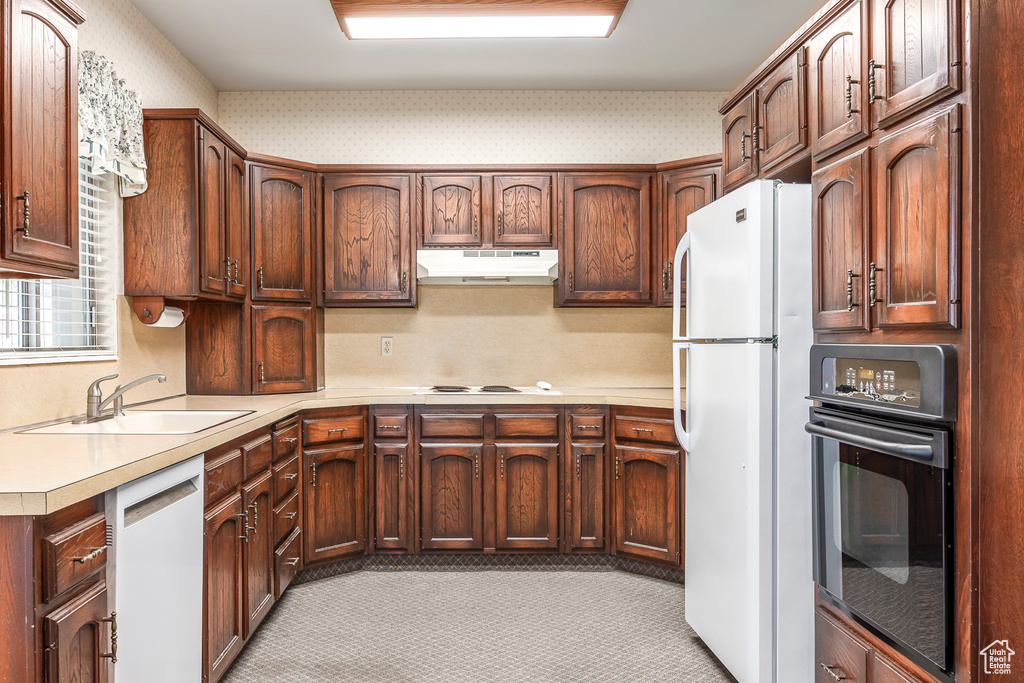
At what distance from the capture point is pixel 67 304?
2.39 m

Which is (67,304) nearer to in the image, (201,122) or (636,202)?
(201,122)

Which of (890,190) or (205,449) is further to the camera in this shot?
(205,449)

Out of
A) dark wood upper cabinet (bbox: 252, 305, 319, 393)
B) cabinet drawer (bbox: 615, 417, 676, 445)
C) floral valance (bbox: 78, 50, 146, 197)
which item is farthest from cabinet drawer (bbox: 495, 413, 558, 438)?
floral valance (bbox: 78, 50, 146, 197)

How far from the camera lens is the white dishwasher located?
147 cm

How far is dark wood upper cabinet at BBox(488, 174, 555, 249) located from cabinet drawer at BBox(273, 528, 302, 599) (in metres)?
1.96

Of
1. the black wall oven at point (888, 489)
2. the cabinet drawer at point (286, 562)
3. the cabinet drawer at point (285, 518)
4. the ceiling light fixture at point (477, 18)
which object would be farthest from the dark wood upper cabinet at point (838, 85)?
the cabinet drawer at point (286, 562)

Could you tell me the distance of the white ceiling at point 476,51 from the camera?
294cm

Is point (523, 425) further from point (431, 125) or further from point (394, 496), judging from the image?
point (431, 125)

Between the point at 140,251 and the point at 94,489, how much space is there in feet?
5.64

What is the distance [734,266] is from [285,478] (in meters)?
2.20

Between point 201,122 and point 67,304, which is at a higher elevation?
point 201,122

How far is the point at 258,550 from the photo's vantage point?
2.47 m

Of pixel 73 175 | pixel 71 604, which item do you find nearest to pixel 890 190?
pixel 71 604

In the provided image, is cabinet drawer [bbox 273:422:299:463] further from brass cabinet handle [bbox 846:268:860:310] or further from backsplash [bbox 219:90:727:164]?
brass cabinet handle [bbox 846:268:860:310]
